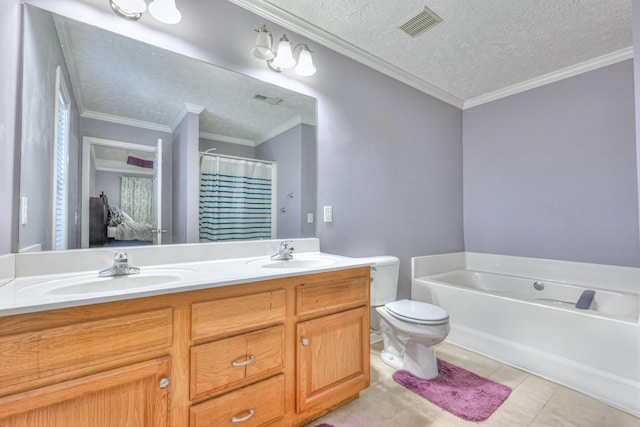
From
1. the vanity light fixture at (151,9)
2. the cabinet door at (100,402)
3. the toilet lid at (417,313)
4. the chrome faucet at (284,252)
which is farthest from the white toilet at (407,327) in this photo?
the vanity light fixture at (151,9)

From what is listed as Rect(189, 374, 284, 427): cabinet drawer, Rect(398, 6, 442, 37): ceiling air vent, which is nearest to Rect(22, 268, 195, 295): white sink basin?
Rect(189, 374, 284, 427): cabinet drawer

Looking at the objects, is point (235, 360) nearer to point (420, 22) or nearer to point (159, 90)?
point (159, 90)

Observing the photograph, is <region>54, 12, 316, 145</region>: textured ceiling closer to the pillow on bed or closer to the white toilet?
the pillow on bed

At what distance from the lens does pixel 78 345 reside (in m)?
0.84

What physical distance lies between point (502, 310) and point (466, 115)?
2179 mm

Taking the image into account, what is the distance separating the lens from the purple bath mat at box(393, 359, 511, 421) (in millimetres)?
1543

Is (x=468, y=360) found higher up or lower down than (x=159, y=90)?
lower down

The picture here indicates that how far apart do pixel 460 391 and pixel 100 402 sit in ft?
5.95

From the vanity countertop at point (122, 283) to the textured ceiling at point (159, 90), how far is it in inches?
29.9

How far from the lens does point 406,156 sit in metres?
2.66

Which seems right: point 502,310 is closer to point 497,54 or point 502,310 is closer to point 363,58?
point 497,54

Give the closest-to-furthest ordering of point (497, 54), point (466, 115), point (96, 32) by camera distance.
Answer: point (96, 32), point (497, 54), point (466, 115)

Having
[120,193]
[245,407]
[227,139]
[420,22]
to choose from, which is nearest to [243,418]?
[245,407]

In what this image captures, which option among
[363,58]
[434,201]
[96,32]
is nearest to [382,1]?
[363,58]
